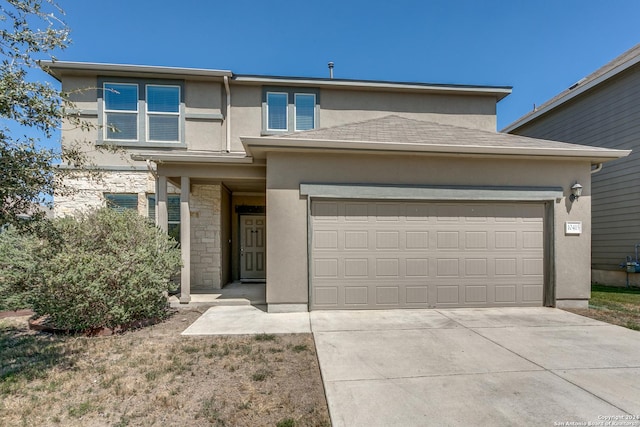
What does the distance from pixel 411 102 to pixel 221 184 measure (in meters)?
6.83

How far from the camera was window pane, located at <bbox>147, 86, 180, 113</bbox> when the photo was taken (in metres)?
8.97

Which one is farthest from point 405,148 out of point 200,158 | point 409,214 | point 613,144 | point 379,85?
point 613,144

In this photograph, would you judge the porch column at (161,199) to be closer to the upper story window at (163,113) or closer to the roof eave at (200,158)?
the roof eave at (200,158)

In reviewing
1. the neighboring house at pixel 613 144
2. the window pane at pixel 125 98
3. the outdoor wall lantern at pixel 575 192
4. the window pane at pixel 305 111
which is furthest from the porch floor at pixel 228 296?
the neighboring house at pixel 613 144

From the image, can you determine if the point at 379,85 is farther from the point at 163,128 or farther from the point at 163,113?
the point at 163,128

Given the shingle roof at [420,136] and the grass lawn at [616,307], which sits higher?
the shingle roof at [420,136]

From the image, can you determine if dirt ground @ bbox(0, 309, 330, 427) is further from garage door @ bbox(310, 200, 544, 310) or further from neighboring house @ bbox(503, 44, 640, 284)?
neighboring house @ bbox(503, 44, 640, 284)

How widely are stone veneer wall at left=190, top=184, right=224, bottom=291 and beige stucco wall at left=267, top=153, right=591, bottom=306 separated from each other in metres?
2.86

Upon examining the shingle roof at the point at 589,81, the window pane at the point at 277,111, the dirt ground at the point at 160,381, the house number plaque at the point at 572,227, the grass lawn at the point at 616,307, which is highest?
the shingle roof at the point at 589,81

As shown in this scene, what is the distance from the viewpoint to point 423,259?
6.34 metres

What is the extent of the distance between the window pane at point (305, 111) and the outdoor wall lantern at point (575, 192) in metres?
6.99

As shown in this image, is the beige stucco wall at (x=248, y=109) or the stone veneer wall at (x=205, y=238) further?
the beige stucco wall at (x=248, y=109)

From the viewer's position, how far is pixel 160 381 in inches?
131

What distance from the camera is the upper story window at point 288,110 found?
9.66m
